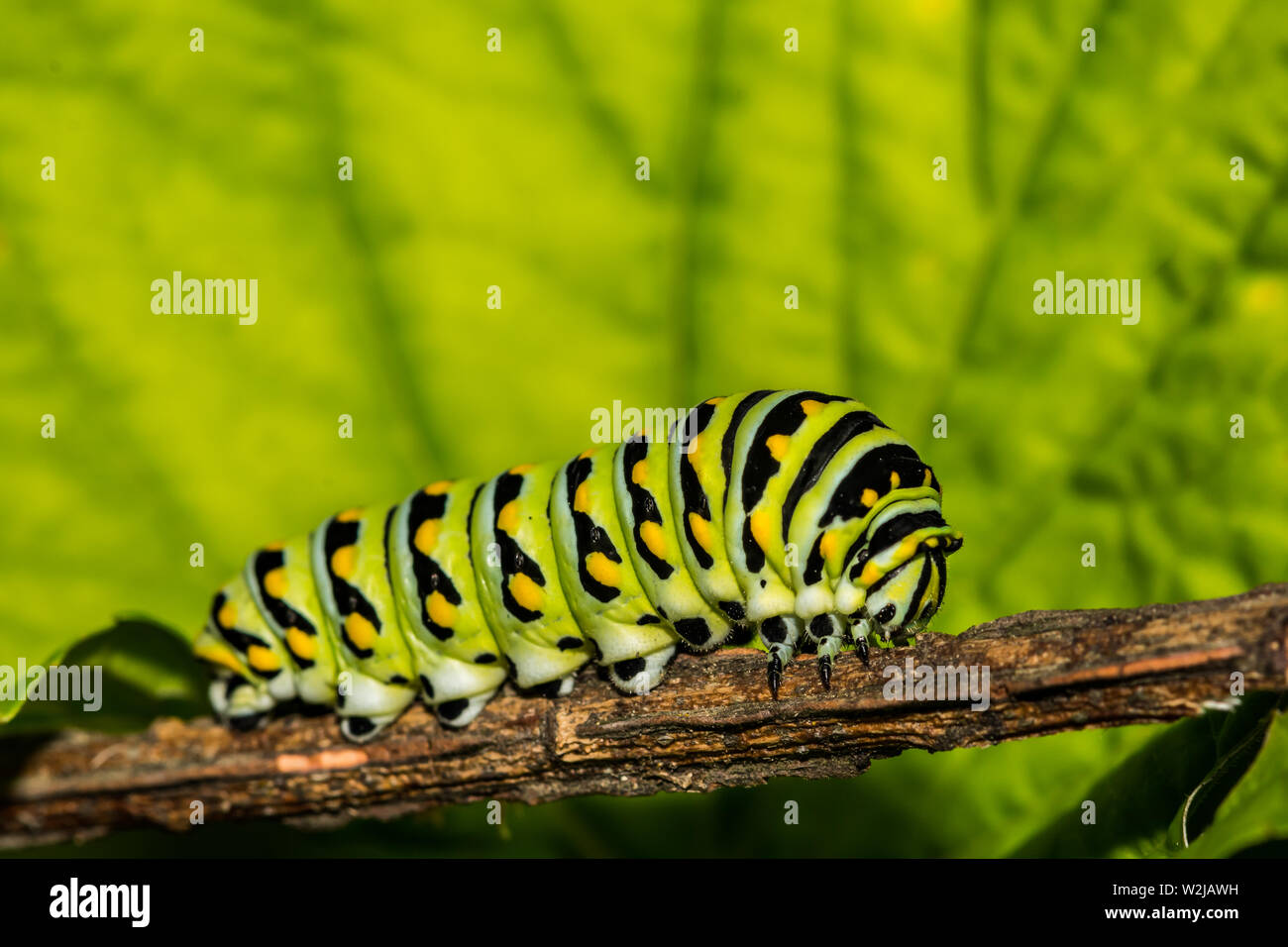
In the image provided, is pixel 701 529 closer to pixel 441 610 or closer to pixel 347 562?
pixel 441 610

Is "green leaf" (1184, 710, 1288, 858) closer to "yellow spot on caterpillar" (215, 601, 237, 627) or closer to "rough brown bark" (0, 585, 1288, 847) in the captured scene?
"rough brown bark" (0, 585, 1288, 847)

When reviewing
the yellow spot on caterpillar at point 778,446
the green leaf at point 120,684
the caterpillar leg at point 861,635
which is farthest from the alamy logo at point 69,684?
the caterpillar leg at point 861,635

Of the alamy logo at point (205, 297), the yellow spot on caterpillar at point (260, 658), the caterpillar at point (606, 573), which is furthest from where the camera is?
the alamy logo at point (205, 297)

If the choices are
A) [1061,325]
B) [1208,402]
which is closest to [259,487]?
[1061,325]

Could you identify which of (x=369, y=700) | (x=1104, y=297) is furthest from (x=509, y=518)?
(x=1104, y=297)

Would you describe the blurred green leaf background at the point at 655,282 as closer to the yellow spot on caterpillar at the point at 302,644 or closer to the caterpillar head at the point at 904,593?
the yellow spot on caterpillar at the point at 302,644

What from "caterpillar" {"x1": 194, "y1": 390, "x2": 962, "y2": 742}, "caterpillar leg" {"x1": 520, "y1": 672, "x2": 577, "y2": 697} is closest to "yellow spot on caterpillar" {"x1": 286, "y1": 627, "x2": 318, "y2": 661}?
"caterpillar" {"x1": 194, "y1": 390, "x2": 962, "y2": 742}
